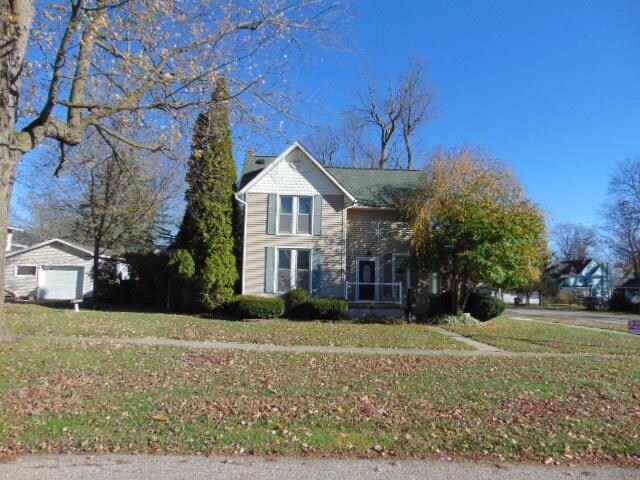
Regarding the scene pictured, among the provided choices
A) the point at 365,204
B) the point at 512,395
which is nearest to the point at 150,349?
the point at 512,395

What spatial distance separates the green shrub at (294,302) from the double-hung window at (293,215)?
2.81 metres

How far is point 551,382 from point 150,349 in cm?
759

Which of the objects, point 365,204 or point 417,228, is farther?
point 365,204

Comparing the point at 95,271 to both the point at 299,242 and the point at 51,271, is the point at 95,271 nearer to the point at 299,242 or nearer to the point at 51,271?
the point at 51,271

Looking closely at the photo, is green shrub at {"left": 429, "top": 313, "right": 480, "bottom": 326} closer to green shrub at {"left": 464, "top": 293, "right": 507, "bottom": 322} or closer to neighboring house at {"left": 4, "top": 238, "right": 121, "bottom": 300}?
green shrub at {"left": 464, "top": 293, "right": 507, "bottom": 322}

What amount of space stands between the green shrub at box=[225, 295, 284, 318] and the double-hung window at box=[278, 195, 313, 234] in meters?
3.81

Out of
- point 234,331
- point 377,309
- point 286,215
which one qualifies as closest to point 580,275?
point 377,309

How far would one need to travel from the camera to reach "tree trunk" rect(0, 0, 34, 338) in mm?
9125

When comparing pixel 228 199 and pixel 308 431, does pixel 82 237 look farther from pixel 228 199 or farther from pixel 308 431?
pixel 308 431

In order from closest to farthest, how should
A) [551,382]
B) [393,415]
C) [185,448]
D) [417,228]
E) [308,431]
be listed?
[185,448] < [308,431] < [393,415] < [551,382] < [417,228]

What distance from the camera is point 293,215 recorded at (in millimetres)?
22500

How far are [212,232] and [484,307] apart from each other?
37.6 ft

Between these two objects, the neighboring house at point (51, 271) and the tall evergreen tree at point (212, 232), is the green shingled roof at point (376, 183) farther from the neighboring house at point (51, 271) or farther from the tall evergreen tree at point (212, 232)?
the neighboring house at point (51, 271)

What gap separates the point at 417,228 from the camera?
20.3 m
